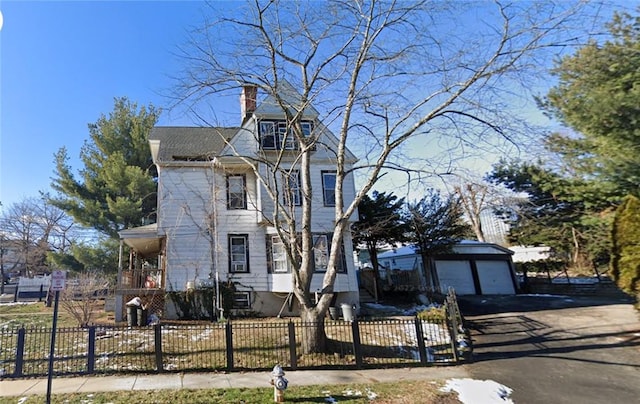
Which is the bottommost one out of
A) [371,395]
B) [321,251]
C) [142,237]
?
[371,395]

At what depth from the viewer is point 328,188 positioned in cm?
1739

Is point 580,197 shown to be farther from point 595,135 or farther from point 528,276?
point 528,276

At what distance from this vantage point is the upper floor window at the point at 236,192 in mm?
16859

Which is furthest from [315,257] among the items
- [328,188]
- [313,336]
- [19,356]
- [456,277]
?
[19,356]

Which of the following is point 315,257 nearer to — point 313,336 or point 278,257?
point 278,257

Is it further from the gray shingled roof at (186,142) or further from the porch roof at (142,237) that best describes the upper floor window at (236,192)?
the porch roof at (142,237)

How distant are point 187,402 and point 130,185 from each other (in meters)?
17.8

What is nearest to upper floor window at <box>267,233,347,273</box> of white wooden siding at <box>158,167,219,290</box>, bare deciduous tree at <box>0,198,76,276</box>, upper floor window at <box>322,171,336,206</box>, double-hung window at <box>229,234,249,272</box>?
double-hung window at <box>229,234,249,272</box>

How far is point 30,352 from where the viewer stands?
938 cm

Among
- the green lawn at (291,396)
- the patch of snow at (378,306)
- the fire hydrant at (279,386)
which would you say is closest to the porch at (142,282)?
the green lawn at (291,396)

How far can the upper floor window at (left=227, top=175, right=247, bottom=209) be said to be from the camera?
1686 cm

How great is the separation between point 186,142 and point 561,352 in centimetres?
1724

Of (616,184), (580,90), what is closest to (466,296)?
(616,184)

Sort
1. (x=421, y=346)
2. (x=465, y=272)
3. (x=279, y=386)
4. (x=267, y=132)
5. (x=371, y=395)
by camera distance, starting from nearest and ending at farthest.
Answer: (x=279, y=386), (x=371, y=395), (x=421, y=346), (x=267, y=132), (x=465, y=272)
